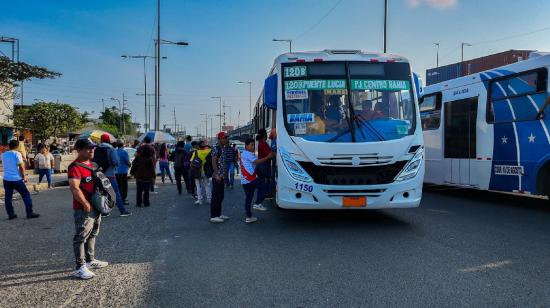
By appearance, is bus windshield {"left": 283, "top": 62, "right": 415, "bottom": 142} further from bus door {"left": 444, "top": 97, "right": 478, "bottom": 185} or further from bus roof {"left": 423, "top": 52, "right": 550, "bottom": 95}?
bus door {"left": 444, "top": 97, "right": 478, "bottom": 185}

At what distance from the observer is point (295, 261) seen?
5.66 metres

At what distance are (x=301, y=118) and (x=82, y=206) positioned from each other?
3822 mm

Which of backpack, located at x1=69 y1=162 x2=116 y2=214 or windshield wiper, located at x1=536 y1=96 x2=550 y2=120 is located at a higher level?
windshield wiper, located at x1=536 y1=96 x2=550 y2=120

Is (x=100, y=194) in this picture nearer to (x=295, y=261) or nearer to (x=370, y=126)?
(x=295, y=261)

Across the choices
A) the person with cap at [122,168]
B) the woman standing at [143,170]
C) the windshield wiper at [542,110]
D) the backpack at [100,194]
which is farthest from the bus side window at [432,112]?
the backpack at [100,194]

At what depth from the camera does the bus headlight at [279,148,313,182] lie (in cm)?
726

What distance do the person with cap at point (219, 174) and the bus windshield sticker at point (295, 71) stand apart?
1.72 metres

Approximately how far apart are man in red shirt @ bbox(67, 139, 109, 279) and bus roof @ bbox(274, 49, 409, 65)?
392 cm

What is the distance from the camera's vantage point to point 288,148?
291 inches

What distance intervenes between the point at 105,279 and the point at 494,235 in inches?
222

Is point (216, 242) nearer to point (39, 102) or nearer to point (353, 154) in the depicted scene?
point (353, 154)

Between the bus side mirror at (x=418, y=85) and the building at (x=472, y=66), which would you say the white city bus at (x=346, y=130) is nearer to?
the bus side mirror at (x=418, y=85)

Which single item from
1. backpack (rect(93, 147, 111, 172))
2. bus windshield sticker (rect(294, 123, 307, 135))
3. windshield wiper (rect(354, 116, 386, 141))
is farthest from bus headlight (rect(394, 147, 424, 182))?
backpack (rect(93, 147, 111, 172))

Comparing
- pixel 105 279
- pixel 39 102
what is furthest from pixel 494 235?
pixel 39 102
